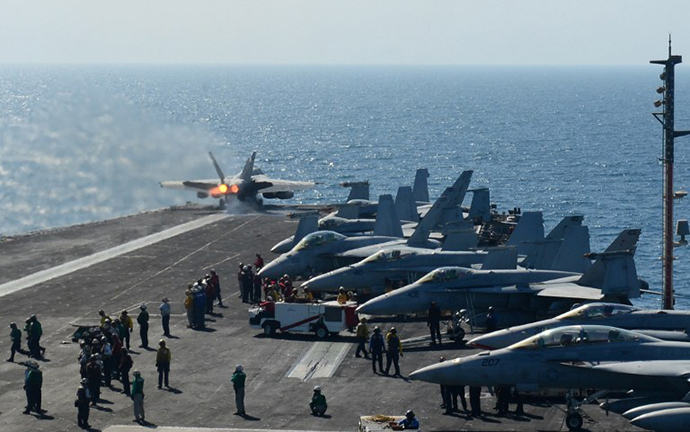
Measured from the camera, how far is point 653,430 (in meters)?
25.4

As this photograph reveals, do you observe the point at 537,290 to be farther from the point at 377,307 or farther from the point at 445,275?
the point at 377,307

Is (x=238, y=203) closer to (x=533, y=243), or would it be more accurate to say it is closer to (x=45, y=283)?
(x=45, y=283)

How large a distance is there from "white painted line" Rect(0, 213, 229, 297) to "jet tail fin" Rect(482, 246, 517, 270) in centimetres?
1937

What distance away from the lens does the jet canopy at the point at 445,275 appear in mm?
38625

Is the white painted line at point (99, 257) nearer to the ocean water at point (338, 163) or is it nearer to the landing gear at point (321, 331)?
the landing gear at point (321, 331)

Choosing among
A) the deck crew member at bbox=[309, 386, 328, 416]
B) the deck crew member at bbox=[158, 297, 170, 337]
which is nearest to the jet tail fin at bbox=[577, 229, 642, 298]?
the deck crew member at bbox=[309, 386, 328, 416]

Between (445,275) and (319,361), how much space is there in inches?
255

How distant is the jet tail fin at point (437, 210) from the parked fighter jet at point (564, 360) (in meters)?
18.5

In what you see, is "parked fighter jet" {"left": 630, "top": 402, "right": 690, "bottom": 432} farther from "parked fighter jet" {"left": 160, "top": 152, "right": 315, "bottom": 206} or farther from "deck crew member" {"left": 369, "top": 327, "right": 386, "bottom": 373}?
"parked fighter jet" {"left": 160, "top": 152, "right": 315, "bottom": 206}

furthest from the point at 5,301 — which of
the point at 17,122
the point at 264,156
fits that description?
the point at 17,122

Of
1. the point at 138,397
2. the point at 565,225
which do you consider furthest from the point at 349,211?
the point at 138,397

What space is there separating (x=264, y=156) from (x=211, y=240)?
88.7 meters

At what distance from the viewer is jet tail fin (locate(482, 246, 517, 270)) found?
40.6m

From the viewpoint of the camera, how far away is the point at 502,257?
1601 inches
